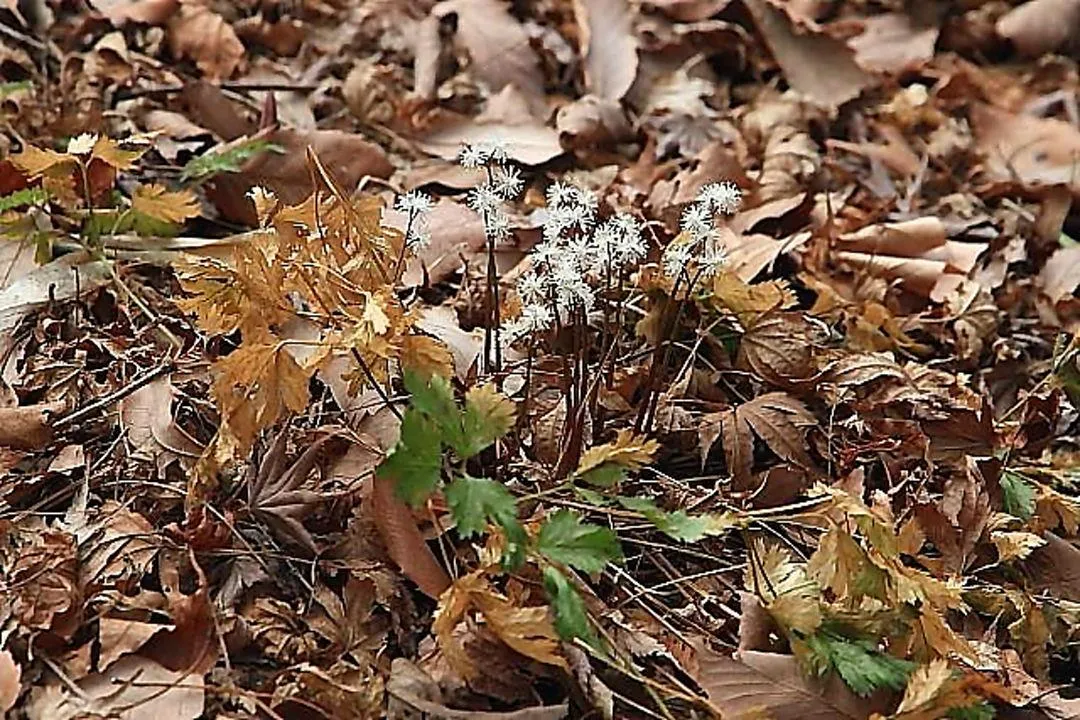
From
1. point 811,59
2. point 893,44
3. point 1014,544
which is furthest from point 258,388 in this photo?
point 893,44

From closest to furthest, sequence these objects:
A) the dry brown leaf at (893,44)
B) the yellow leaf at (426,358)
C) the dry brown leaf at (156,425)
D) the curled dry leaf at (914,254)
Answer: the yellow leaf at (426,358) → the dry brown leaf at (156,425) → the curled dry leaf at (914,254) → the dry brown leaf at (893,44)

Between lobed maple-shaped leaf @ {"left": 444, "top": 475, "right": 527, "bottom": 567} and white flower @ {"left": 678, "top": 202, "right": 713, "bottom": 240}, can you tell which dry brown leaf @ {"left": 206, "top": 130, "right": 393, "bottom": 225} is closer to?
white flower @ {"left": 678, "top": 202, "right": 713, "bottom": 240}

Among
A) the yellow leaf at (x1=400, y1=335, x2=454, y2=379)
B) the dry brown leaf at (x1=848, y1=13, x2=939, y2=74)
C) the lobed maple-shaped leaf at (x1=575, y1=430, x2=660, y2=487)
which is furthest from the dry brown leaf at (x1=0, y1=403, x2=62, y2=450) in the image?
the dry brown leaf at (x1=848, y1=13, x2=939, y2=74)

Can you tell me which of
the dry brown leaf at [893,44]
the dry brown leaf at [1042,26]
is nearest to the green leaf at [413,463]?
the dry brown leaf at [893,44]

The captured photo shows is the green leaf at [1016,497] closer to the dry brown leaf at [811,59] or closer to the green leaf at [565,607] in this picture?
the green leaf at [565,607]

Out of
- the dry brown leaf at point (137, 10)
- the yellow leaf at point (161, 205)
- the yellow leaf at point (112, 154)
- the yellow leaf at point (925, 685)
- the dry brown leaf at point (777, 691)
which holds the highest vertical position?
the yellow leaf at point (112, 154)

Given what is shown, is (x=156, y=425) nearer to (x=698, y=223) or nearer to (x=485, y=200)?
(x=485, y=200)

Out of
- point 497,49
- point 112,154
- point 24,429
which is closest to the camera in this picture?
point 24,429

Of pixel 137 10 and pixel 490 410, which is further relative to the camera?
pixel 137 10
